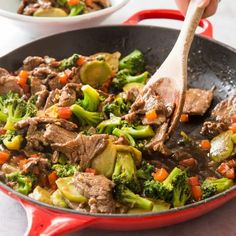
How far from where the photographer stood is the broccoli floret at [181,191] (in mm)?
1983

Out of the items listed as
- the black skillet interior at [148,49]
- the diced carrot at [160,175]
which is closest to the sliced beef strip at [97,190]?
the diced carrot at [160,175]

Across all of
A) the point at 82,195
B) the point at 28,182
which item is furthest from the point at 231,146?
the point at 28,182

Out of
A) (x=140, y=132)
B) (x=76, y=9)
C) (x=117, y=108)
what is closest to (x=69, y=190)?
(x=140, y=132)

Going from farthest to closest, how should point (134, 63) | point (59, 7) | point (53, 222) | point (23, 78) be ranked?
point (59, 7) < point (134, 63) < point (23, 78) < point (53, 222)

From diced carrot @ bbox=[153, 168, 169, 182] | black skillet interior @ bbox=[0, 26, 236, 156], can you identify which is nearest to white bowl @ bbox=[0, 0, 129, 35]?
black skillet interior @ bbox=[0, 26, 236, 156]

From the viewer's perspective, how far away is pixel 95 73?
2.70 meters

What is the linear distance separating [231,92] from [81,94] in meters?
0.79

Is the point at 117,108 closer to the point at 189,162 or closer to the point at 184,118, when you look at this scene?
the point at 184,118

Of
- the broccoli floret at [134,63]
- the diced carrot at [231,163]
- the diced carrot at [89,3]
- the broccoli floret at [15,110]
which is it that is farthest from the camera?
the diced carrot at [89,3]

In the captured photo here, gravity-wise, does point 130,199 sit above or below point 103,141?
below

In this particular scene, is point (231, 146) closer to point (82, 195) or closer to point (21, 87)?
point (82, 195)

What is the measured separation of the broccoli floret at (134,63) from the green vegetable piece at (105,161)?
0.81m

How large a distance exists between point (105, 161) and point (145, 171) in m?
0.17

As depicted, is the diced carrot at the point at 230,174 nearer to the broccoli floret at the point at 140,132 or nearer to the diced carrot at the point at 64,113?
the broccoli floret at the point at 140,132
